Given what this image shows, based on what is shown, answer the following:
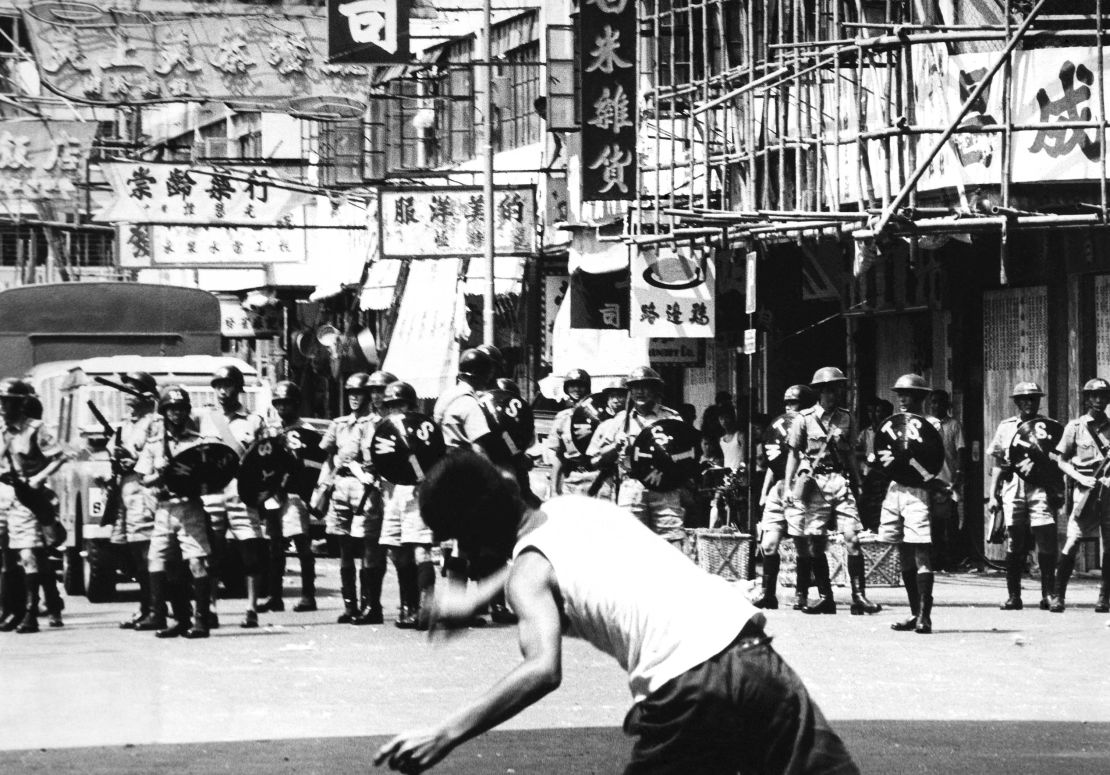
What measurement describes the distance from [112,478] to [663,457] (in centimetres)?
427

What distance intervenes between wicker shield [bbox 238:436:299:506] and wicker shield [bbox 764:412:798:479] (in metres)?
3.72

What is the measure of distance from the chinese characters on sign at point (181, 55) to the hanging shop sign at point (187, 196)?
2155 millimetres

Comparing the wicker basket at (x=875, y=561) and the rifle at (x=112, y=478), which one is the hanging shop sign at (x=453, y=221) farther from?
the wicker basket at (x=875, y=561)

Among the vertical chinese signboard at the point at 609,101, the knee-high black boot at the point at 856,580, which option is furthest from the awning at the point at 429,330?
the knee-high black boot at the point at 856,580

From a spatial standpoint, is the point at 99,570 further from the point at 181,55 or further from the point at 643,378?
the point at 181,55

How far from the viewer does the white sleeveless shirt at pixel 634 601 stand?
4.91 metres

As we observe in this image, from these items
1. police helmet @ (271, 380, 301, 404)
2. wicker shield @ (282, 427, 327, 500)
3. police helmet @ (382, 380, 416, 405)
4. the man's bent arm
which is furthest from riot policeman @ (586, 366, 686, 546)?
the man's bent arm

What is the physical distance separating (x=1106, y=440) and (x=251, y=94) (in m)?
16.9

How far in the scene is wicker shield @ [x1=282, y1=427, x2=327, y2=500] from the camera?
662 inches

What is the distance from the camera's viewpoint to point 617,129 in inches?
907

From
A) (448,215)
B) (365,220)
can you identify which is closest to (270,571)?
(448,215)

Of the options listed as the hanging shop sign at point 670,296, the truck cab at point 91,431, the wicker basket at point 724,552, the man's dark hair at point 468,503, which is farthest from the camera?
the hanging shop sign at point 670,296

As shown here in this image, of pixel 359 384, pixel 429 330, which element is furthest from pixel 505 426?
pixel 429 330

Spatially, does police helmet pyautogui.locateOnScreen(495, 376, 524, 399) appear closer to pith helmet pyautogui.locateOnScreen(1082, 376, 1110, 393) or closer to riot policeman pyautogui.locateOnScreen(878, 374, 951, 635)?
riot policeman pyautogui.locateOnScreen(878, 374, 951, 635)
